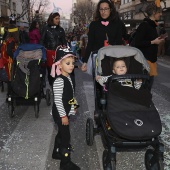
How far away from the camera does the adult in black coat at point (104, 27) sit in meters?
4.83

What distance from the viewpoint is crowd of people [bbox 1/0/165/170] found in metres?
3.47

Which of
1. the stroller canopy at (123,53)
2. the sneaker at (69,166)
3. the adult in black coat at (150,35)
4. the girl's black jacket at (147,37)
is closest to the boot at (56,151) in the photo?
the sneaker at (69,166)

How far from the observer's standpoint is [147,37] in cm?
515

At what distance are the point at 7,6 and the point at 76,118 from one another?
39633 millimetres

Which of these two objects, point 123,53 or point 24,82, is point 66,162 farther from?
point 24,82

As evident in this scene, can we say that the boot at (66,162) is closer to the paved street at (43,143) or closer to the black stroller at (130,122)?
the paved street at (43,143)

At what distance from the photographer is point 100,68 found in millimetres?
4059

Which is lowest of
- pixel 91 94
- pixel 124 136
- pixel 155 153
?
pixel 91 94

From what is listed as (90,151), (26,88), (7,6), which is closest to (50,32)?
(26,88)

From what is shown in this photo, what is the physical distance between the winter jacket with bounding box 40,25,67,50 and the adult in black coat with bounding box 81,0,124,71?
2.54 meters

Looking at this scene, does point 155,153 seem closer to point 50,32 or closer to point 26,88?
point 26,88

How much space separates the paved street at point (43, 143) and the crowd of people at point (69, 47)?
10.5 inches

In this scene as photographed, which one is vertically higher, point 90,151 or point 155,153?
point 155,153

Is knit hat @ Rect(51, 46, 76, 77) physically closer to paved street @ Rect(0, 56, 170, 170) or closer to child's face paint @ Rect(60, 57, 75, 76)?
child's face paint @ Rect(60, 57, 75, 76)
